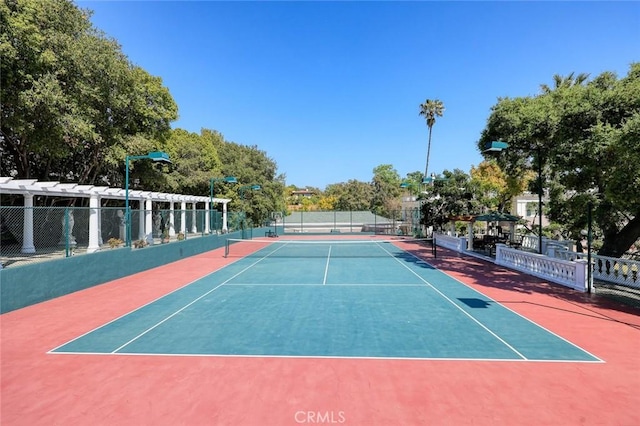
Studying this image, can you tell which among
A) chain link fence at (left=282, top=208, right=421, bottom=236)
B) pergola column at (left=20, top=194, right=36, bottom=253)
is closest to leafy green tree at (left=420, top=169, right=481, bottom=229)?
chain link fence at (left=282, top=208, right=421, bottom=236)

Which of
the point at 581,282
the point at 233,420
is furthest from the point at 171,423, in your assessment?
the point at 581,282

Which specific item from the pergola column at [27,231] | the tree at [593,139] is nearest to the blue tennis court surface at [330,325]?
the tree at [593,139]

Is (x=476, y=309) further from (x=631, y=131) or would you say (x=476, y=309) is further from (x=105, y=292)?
(x=105, y=292)

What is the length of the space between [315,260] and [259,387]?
652 inches

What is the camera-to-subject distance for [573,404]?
548 centimetres

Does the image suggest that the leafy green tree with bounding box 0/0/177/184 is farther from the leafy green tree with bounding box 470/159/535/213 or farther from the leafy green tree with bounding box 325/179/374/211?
the leafy green tree with bounding box 325/179/374/211

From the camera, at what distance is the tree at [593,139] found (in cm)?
1225

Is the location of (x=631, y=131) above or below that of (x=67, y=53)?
below

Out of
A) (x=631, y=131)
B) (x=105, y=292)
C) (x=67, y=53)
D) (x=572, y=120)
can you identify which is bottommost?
(x=105, y=292)

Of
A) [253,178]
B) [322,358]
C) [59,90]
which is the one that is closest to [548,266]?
[322,358]

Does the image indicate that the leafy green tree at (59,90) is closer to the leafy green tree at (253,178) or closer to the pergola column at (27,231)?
the pergola column at (27,231)
